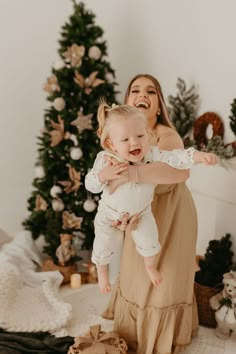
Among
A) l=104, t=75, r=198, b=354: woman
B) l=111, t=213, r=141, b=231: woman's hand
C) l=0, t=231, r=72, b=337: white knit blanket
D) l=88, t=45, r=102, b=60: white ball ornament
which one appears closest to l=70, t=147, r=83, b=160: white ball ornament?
l=88, t=45, r=102, b=60: white ball ornament

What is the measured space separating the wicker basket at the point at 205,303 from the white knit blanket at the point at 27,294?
72cm

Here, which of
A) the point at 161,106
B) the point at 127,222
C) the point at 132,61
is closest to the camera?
the point at 127,222

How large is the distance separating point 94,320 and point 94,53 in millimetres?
1576

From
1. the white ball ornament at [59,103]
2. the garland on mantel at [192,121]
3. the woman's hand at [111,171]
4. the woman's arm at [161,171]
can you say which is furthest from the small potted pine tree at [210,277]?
the white ball ornament at [59,103]

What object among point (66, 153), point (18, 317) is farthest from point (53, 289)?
point (66, 153)

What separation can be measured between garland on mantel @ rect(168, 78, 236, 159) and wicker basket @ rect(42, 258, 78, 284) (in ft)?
3.59

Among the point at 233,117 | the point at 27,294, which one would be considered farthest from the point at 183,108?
the point at 27,294

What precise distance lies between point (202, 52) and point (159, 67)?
1.30 feet

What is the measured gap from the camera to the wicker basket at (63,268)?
3178 millimetres

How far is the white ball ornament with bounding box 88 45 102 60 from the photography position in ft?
9.73

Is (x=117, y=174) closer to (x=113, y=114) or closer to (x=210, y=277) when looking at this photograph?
(x=113, y=114)

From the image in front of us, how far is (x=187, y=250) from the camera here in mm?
2303

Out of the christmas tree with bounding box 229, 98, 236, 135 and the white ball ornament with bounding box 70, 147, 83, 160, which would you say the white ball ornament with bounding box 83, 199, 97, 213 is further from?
the christmas tree with bounding box 229, 98, 236, 135

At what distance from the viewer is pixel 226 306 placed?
2.50m
